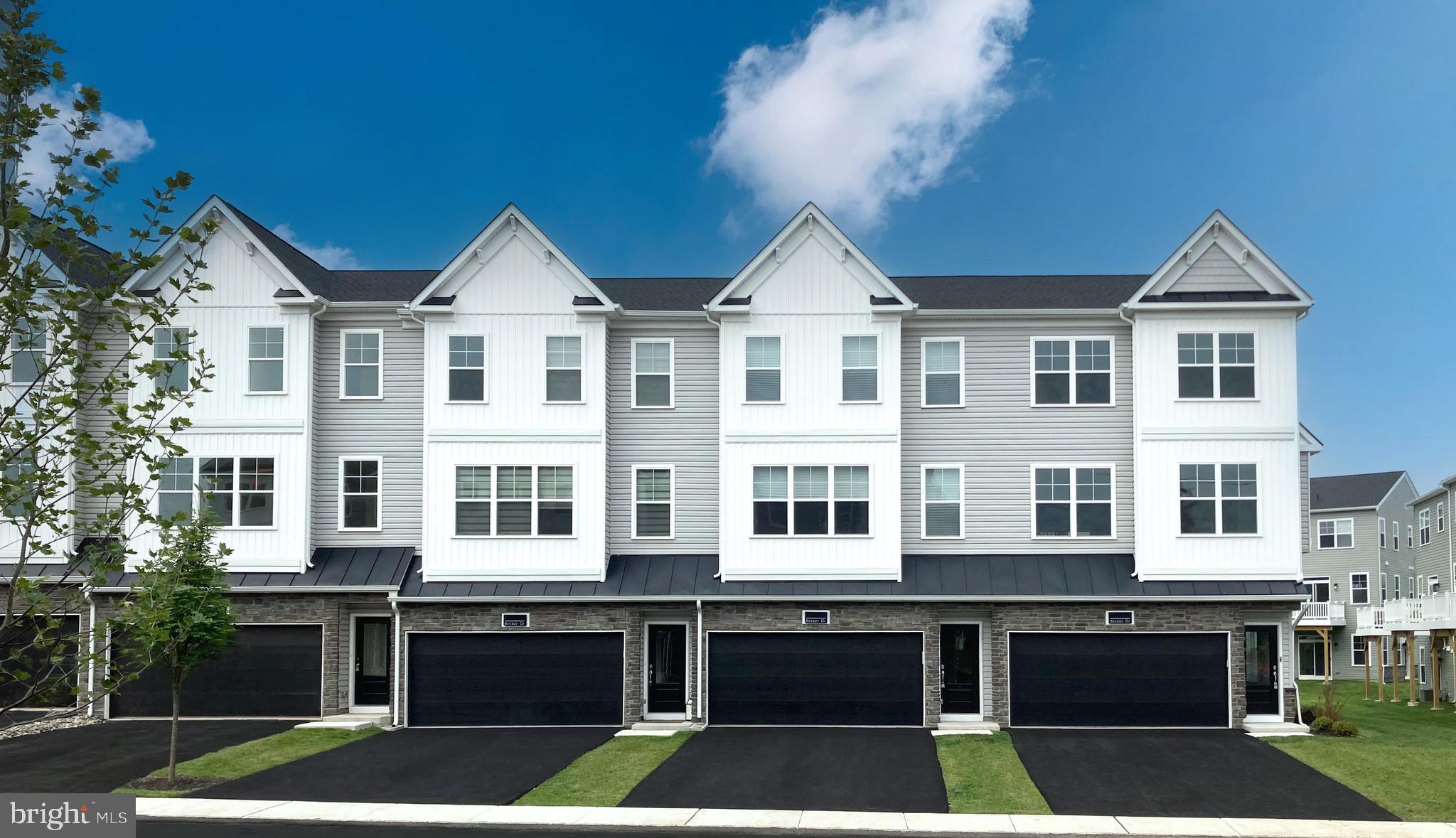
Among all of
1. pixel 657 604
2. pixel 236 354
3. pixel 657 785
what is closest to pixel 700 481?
pixel 657 604

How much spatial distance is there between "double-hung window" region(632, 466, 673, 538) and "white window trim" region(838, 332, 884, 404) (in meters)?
4.23

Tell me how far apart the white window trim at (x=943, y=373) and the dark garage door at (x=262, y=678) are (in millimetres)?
14126

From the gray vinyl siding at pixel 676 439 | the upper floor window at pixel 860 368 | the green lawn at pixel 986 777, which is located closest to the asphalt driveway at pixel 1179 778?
the green lawn at pixel 986 777

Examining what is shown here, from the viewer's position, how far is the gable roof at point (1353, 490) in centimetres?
5083

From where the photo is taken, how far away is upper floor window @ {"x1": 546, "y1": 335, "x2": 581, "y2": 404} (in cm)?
2517

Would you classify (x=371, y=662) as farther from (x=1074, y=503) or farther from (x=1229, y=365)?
(x=1229, y=365)

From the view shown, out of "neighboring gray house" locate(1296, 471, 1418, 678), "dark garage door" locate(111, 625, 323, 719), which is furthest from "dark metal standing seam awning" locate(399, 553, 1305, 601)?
"neighboring gray house" locate(1296, 471, 1418, 678)

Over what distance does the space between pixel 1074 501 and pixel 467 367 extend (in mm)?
13491

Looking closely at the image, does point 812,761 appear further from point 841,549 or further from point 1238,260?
point 1238,260

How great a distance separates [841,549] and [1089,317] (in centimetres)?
746

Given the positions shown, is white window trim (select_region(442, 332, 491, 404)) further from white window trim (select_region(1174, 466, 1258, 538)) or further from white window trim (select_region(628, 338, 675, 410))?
white window trim (select_region(1174, 466, 1258, 538))

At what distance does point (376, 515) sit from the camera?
85.5 feet

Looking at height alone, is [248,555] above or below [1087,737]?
above

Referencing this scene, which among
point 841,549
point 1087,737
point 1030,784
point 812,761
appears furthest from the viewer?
point 841,549
